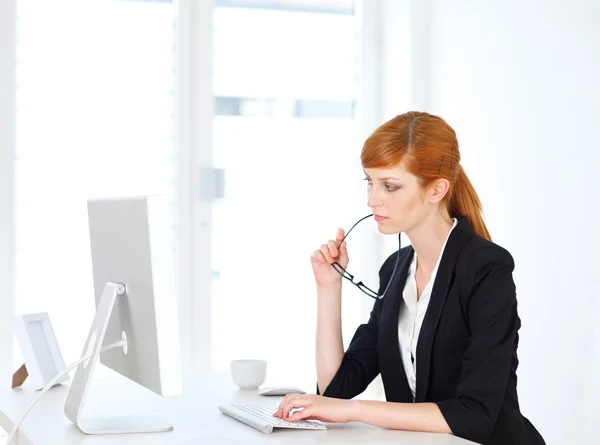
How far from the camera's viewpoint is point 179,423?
158cm

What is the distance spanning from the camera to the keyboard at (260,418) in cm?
151

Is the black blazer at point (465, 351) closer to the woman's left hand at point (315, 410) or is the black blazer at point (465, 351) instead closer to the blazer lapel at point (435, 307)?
the blazer lapel at point (435, 307)

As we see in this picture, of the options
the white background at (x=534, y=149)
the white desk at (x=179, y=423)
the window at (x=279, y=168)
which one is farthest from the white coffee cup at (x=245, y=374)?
the window at (x=279, y=168)

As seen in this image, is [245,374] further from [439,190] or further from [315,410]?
[439,190]

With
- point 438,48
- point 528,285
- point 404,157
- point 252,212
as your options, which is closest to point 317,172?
point 252,212

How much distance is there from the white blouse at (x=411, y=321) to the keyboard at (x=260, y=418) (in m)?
0.40

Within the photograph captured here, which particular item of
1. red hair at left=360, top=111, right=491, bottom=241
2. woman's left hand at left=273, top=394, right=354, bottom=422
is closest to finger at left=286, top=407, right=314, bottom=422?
woman's left hand at left=273, top=394, right=354, bottom=422

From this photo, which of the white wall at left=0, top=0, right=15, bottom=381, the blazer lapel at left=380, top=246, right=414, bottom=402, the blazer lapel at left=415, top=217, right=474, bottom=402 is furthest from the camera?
the white wall at left=0, top=0, right=15, bottom=381

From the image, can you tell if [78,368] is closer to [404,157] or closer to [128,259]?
[128,259]

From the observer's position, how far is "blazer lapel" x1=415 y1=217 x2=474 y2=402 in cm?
183

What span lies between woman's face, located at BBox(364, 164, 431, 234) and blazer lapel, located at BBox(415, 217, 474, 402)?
4.5 inches

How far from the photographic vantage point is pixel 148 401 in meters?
1.81

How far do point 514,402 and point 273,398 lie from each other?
1.77 ft

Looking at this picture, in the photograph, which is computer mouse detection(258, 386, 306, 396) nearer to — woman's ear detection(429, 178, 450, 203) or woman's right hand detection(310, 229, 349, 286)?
woman's right hand detection(310, 229, 349, 286)
